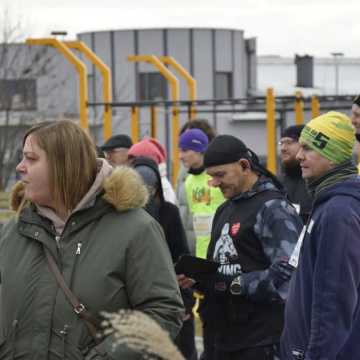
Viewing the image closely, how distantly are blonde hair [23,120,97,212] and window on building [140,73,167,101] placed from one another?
3199 cm

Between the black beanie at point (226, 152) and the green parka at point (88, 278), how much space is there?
1.62m

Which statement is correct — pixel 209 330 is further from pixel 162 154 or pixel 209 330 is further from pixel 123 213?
pixel 162 154

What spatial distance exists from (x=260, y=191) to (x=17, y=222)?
1.74 m

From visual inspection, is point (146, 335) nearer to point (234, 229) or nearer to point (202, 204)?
point (234, 229)

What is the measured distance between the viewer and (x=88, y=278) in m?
3.62

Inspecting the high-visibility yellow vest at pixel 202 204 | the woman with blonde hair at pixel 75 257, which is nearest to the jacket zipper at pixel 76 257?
the woman with blonde hair at pixel 75 257

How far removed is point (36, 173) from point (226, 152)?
178 centimetres

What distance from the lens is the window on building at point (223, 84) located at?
1501 inches

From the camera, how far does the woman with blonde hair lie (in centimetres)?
361

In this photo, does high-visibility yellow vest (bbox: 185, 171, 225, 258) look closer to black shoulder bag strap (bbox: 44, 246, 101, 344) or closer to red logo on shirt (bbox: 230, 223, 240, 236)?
red logo on shirt (bbox: 230, 223, 240, 236)

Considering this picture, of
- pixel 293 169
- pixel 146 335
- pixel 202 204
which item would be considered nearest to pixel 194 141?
pixel 202 204

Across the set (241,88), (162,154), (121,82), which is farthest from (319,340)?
(241,88)

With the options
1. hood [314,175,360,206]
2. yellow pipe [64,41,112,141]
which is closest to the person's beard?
hood [314,175,360,206]

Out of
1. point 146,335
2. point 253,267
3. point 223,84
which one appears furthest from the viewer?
point 223,84
